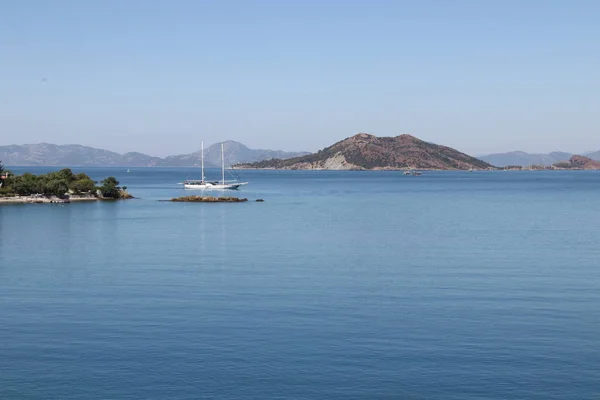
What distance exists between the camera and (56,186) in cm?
12631

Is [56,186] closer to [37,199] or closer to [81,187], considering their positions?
[37,199]

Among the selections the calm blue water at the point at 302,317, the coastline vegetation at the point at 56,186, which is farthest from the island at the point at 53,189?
the calm blue water at the point at 302,317

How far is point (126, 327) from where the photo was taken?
3130cm

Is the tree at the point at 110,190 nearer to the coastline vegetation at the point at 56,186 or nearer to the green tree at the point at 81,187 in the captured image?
the coastline vegetation at the point at 56,186

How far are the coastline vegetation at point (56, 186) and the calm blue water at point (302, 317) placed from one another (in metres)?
60.3

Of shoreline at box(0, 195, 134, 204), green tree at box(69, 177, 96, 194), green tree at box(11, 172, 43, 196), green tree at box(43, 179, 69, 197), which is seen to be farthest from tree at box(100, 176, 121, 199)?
green tree at box(11, 172, 43, 196)

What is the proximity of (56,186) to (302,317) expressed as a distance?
103 metres

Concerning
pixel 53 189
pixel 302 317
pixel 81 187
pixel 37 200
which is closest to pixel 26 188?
pixel 53 189

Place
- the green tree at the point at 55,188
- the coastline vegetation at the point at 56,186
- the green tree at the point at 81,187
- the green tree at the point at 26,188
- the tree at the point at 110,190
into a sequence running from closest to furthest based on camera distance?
1. the green tree at the point at 55,188
2. the coastline vegetation at the point at 56,186
3. the green tree at the point at 26,188
4. the green tree at the point at 81,187
5. the tree at the point at 110,190

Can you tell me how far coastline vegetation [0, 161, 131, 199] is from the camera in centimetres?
12612

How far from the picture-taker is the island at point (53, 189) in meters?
124

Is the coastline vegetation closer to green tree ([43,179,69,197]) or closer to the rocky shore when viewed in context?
green tree ([43,179,69,197])

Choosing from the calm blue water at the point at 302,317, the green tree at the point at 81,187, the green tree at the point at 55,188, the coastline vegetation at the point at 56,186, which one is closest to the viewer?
the calm blue water at the point at 302,317

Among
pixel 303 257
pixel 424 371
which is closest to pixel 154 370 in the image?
pixel 424 371
